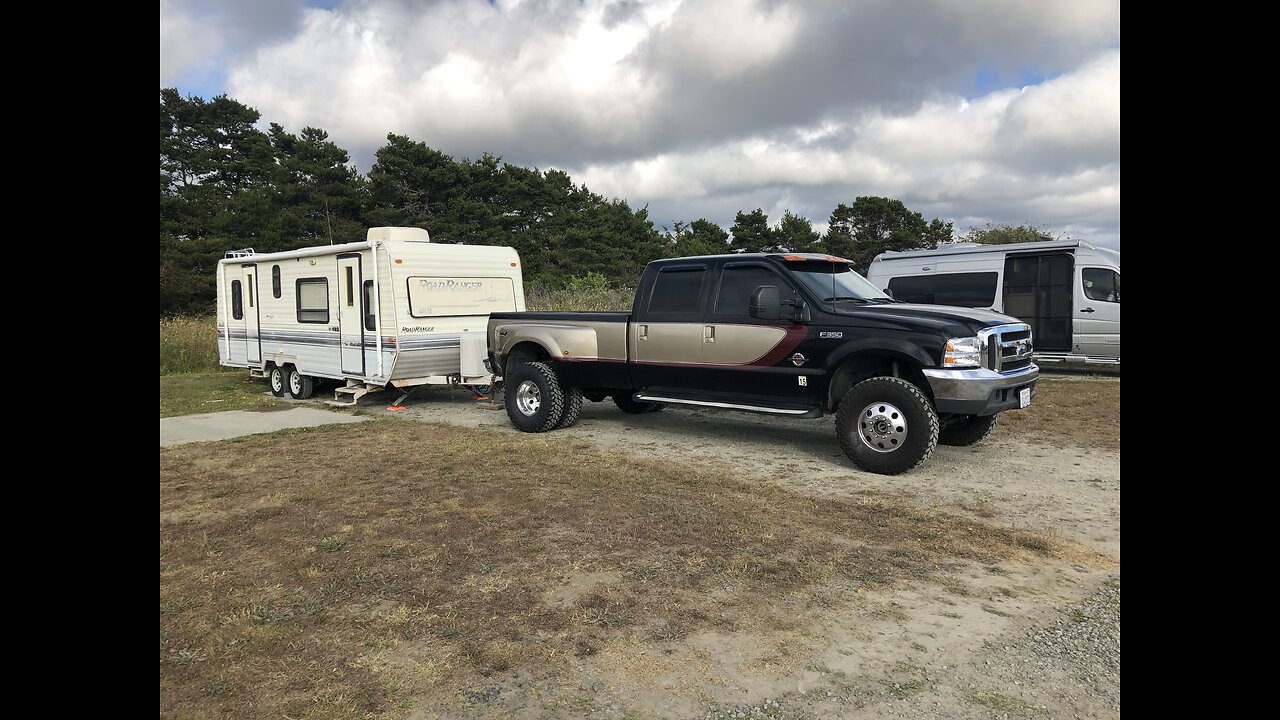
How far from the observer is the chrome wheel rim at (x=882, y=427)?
6.56 metres

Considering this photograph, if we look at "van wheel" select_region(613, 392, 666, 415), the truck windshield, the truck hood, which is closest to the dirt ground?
the truck hood

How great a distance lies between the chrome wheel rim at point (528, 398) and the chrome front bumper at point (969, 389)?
4.69m

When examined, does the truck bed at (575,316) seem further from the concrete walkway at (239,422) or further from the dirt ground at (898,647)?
the dirt ground at (898,647)

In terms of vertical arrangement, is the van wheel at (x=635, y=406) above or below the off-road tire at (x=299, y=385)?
below

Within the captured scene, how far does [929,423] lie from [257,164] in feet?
150

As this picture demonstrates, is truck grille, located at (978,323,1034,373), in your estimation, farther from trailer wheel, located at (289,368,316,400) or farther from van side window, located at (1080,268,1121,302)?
trailer wheel, located at (289,368,316,400)

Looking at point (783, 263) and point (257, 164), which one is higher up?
point (257, 164)

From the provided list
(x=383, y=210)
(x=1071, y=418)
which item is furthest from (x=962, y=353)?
(x=383, y=210)

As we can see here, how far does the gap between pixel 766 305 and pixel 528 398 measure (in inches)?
137

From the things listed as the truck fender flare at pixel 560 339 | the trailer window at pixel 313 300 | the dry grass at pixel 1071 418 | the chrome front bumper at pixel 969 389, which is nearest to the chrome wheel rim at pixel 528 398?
the truck fender flare at pixel 560 339

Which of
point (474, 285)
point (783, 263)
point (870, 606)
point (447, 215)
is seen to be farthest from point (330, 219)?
point (870, 606)
